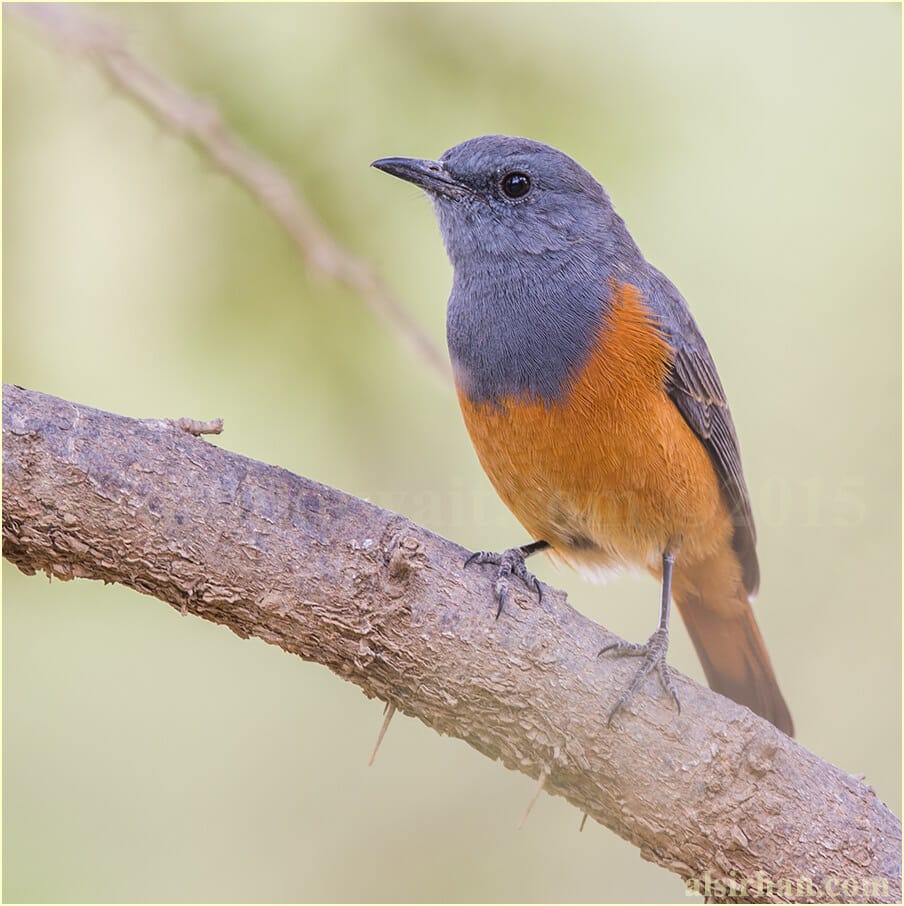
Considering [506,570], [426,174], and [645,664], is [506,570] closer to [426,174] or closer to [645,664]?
[645,664]

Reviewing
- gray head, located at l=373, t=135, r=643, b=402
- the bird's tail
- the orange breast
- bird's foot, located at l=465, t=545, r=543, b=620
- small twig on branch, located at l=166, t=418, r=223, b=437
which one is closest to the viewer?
small twig on branch, located at l=166, t=418, r=223, b=437

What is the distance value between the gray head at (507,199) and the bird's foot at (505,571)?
1.47 meters

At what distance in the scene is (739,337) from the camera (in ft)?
21.6

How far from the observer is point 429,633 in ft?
11.0

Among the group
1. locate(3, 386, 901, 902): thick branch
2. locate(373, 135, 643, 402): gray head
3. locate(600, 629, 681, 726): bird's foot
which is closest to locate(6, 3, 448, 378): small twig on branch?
locate(373, 135, 643, 402): gray head

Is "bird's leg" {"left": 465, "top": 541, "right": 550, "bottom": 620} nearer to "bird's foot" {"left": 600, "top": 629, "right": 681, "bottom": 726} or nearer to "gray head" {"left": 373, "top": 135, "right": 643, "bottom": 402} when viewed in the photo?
"bird's foot" {"left": 600, "top": 629, "right": 681, "bottom": 726}

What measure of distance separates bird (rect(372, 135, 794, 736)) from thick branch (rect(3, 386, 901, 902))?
0.53 m

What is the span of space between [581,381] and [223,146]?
1.59 metres

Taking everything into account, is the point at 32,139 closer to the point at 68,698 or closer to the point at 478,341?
the point at 478,341

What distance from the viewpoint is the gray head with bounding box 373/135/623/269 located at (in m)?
4.68

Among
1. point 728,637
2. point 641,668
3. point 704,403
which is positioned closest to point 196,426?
point 641,668

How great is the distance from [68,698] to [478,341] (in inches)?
118

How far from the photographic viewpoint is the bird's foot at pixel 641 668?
351cm

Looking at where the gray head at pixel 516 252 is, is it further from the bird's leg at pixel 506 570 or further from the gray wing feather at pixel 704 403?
the bird's leg at pixel 506 570
